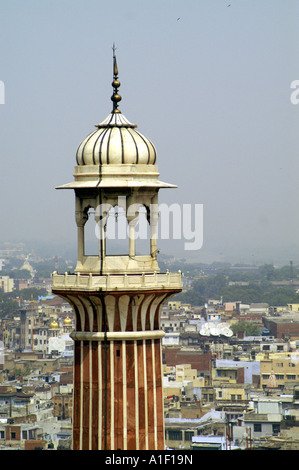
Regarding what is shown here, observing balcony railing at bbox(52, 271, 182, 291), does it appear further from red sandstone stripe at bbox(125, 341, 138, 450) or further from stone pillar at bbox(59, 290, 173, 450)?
red sandstone stripe at bbox(125, 341, 138, 450)

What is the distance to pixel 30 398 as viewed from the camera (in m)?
57.6

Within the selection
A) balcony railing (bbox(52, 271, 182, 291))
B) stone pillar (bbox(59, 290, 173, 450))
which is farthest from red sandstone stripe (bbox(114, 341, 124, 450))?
balcony railing (bbox(52, 271, 182, 291))

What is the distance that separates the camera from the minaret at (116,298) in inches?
362

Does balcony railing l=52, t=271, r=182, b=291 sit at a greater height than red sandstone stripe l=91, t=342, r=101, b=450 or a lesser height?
greater

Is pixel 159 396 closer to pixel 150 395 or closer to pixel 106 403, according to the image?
pixel 150 395

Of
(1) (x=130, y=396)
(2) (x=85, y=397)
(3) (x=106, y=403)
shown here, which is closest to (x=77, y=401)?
(2) (x=85, y=397)

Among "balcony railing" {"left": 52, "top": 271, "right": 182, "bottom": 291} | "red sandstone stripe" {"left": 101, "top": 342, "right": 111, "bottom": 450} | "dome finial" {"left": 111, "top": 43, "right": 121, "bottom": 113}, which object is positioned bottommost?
"red sandstone stripe" {"left": 101, "top": 342, "right": 111, "bottom": 450}

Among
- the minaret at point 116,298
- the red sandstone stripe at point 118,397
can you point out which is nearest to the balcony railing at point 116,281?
the minaret at point 116,298

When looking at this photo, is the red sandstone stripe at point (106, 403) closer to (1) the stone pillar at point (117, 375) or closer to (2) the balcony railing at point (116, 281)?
(1) the stone pillar at point (117, 375)

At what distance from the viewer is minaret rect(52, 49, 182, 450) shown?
9.20 m

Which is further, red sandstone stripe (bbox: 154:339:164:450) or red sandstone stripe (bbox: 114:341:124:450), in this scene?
red sandstone stripe (bbox: 154:339:164:450)

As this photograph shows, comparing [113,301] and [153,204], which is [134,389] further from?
[153,204]

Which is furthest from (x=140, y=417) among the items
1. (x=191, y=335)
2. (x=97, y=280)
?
(x=191, y=335)

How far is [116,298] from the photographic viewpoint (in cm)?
925
